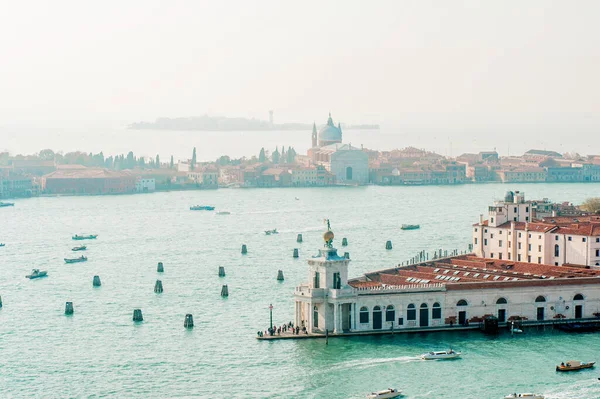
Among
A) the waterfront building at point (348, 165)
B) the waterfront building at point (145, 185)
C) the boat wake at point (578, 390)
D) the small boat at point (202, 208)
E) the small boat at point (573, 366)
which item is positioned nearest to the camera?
the boat wake at point (578, 390)

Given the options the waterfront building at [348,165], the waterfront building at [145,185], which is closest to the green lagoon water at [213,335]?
the waterfront building at [145,185]

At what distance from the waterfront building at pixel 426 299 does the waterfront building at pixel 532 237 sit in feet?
9.57

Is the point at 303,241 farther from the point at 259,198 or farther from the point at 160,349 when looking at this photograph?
the point at 259,198

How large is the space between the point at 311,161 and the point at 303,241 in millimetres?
67161

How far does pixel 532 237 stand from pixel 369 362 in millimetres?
9992

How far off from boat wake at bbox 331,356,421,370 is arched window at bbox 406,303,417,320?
261cm

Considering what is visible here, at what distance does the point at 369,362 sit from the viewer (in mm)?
29391

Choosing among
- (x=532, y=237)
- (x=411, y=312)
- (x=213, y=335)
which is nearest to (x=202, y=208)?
(x=532, y=237)

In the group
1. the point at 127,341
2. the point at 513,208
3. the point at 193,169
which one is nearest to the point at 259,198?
the point at 193,169

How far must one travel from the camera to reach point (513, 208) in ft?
130

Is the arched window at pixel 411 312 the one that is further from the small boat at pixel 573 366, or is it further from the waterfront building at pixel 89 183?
the waterfront building at pixel 89 183

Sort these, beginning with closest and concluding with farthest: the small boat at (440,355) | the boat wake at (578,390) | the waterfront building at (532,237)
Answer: the boat wake at (578,390) < the small boat at (440,355) < the waterfront building at (532,237)

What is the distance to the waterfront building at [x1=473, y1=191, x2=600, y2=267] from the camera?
122ft

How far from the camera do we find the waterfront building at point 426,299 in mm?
31766
